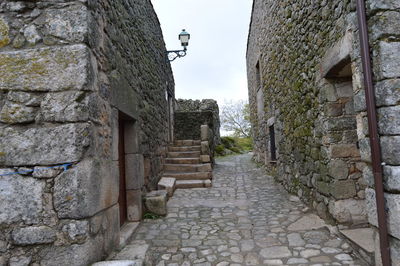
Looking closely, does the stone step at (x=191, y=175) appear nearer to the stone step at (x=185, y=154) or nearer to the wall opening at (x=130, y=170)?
the stone step at (x=185, y=154)

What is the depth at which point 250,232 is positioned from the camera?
3156 millimetres

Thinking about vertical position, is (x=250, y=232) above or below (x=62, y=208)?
below

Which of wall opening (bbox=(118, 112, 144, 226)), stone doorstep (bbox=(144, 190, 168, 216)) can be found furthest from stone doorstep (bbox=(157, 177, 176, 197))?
wall opening (bbox=(118, 112, 144, 226))

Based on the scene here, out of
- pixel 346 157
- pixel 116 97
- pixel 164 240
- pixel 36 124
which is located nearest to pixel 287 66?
pixel 346 157

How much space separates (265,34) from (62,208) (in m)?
6.23

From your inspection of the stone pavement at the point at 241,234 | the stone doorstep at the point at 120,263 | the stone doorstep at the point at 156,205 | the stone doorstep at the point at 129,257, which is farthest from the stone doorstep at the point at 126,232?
the stone doorstep at the point at 120,263

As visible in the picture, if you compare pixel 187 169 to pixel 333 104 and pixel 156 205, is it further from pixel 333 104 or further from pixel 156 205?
pixel 333 104

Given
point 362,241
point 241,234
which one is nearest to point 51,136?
point 241,234

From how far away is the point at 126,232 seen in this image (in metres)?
3.06

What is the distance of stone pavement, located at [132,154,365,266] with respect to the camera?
8.25 ft

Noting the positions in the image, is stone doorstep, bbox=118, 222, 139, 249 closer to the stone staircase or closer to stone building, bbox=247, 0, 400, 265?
the stone staircase

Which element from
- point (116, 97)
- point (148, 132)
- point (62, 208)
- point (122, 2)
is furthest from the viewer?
point (148, 132)

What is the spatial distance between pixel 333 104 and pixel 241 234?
6.59ft

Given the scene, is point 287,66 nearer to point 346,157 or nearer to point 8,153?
point 346,157
